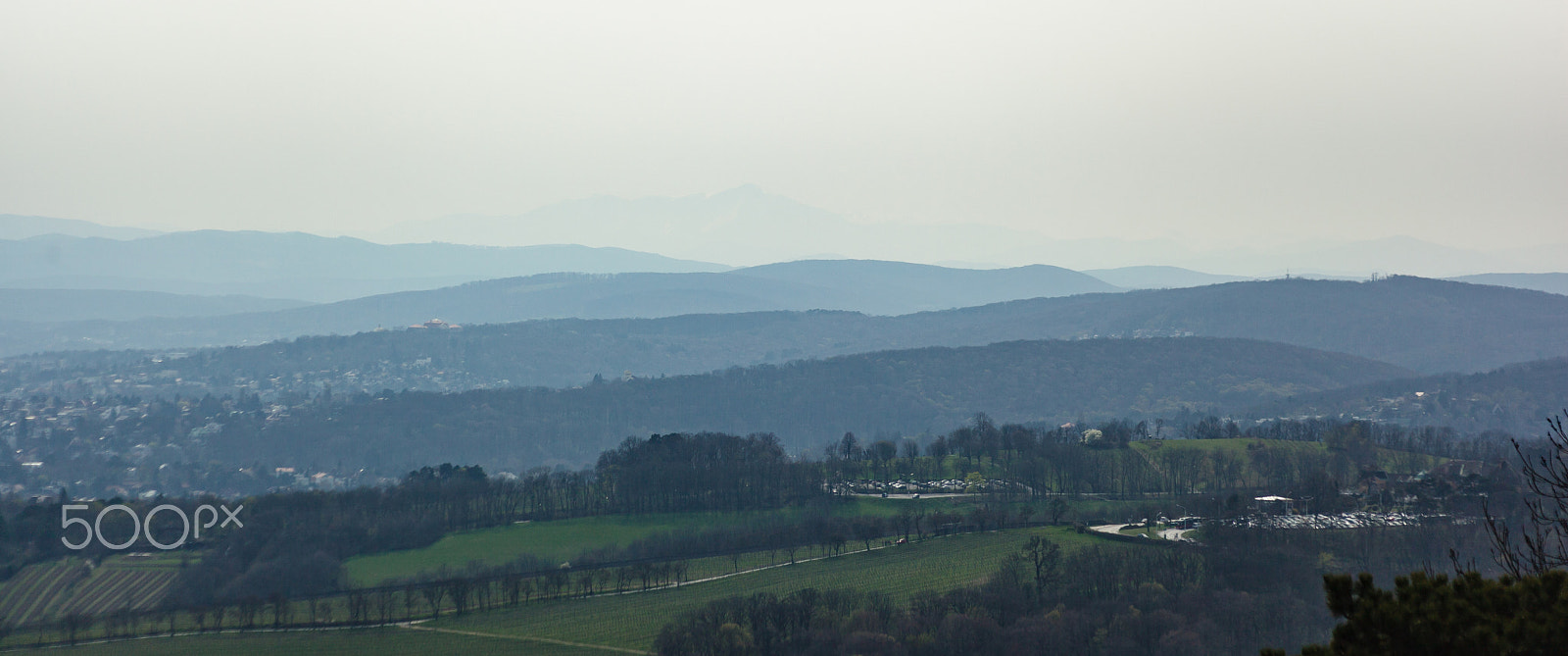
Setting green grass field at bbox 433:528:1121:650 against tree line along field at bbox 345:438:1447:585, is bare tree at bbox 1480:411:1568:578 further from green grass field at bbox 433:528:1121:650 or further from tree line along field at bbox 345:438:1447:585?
tree line along field at bbox 345:438:1447:585

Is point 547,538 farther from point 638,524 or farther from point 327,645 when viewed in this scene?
point 327,645

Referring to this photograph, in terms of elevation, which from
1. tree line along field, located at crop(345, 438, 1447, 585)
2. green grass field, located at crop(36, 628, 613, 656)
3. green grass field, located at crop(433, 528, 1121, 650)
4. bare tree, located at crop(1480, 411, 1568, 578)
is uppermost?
bare tree, located at crop(1480, 411, 1568, 578)

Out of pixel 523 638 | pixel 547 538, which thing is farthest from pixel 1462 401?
pixel 523 638

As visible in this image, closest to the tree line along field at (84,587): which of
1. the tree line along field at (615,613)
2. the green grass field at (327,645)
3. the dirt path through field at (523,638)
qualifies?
the tree line along field at (615,613)

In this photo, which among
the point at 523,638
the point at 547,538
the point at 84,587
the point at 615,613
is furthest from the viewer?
the point at 547,538

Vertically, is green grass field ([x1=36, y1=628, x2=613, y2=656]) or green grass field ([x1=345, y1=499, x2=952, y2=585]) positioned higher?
green grass field ([x1=345, y1=499, x2=952, y2=585])

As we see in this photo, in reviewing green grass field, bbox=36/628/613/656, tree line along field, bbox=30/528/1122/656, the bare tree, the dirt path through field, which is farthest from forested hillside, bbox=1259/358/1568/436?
green grass field, bbox=36/628/613/656
